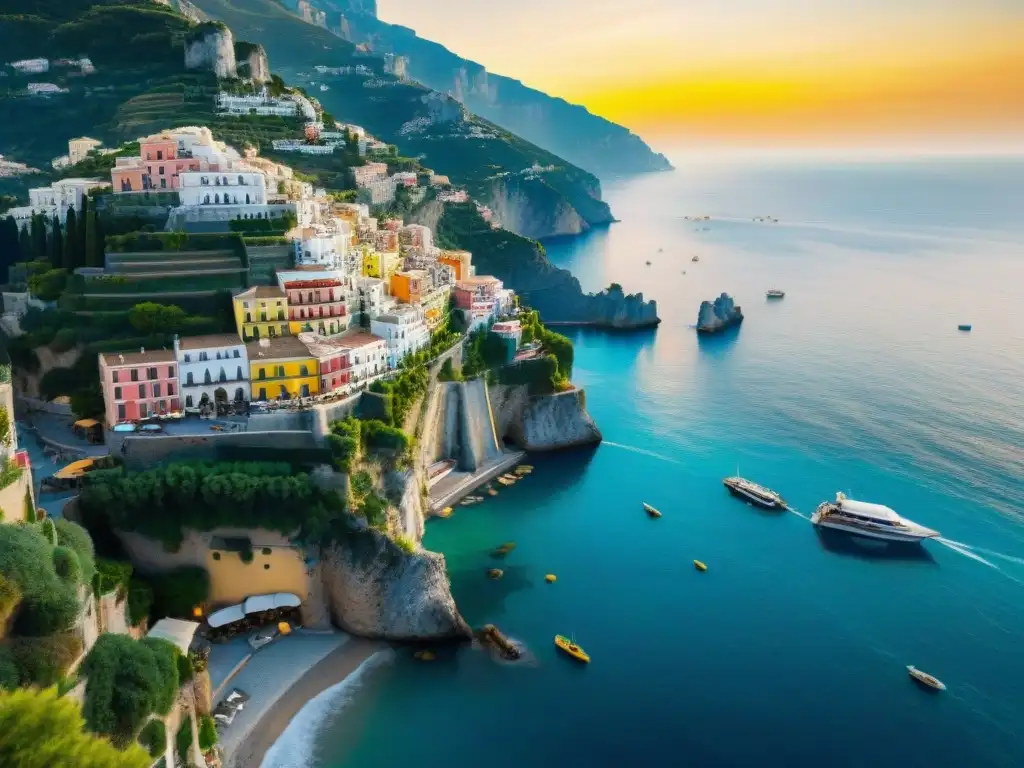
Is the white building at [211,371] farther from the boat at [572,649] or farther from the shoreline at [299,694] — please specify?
the boat at [572,649]

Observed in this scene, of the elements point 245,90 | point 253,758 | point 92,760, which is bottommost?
point 253,758

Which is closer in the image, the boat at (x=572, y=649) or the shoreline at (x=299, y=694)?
the shoreline at (x=299, y=694)

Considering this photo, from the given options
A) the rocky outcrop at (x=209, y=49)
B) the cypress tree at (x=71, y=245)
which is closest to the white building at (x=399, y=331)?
the cypress tree at (x=71, y=245)

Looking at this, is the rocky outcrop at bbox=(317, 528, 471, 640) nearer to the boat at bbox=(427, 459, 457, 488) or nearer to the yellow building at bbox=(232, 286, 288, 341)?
the boat at bbox=(427, 459, 457, 488)

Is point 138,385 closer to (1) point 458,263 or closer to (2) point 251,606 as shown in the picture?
(2) point 251,606

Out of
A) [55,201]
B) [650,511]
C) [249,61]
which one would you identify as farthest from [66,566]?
[249,61]

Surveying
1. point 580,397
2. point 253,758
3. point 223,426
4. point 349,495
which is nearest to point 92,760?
point 253,758

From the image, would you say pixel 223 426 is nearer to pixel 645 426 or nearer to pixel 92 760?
pixel 92 760
